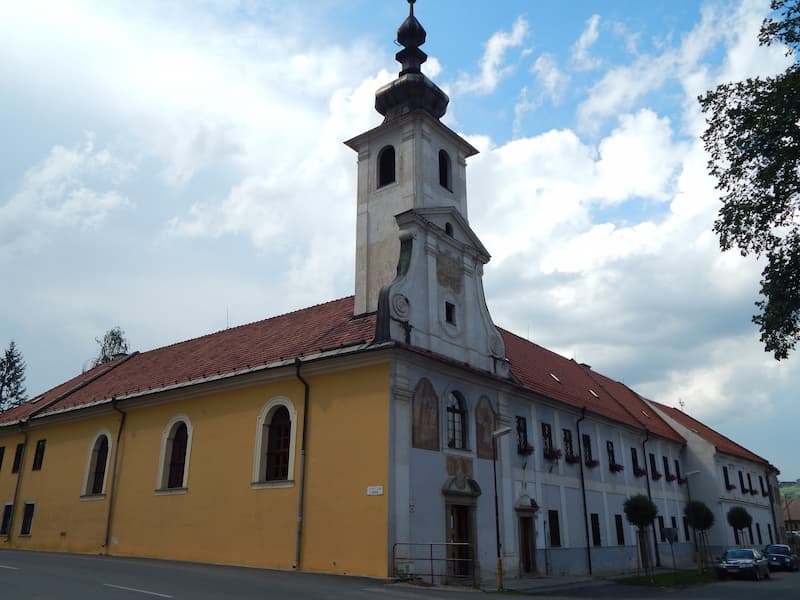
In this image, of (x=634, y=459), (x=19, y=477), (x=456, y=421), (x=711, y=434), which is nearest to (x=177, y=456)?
(x=456, y=421)

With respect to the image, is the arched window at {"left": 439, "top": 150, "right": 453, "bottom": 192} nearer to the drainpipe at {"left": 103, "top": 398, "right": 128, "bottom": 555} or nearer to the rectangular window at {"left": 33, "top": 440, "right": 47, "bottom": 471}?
the drainpipe at {"left": 103, "top": 398, "right": 128, "bottom": 555}

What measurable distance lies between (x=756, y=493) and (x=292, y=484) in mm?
40764

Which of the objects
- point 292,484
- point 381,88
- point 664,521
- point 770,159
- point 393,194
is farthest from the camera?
point 664,521

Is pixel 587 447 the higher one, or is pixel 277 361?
pixel 277 361

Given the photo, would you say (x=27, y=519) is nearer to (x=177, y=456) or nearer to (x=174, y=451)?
(x=174, y=451)

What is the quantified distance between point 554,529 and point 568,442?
430cm

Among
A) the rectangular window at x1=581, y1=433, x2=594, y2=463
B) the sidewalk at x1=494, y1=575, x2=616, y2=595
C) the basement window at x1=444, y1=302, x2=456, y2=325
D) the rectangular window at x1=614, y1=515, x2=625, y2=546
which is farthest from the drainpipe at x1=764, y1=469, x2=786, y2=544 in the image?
the basement window at x1=444, y1=302, x2=456, y2=325

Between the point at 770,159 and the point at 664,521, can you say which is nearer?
the point at 770,159

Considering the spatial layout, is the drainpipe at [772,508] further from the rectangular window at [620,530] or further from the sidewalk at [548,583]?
the sidewalk at [548,583]

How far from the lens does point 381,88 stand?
2608 cm

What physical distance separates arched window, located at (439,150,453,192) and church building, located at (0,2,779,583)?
0.06 meters

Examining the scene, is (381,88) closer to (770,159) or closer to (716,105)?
(716,105)

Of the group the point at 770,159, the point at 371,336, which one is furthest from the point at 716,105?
the point at 371,336

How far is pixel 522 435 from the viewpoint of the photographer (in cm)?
2580
